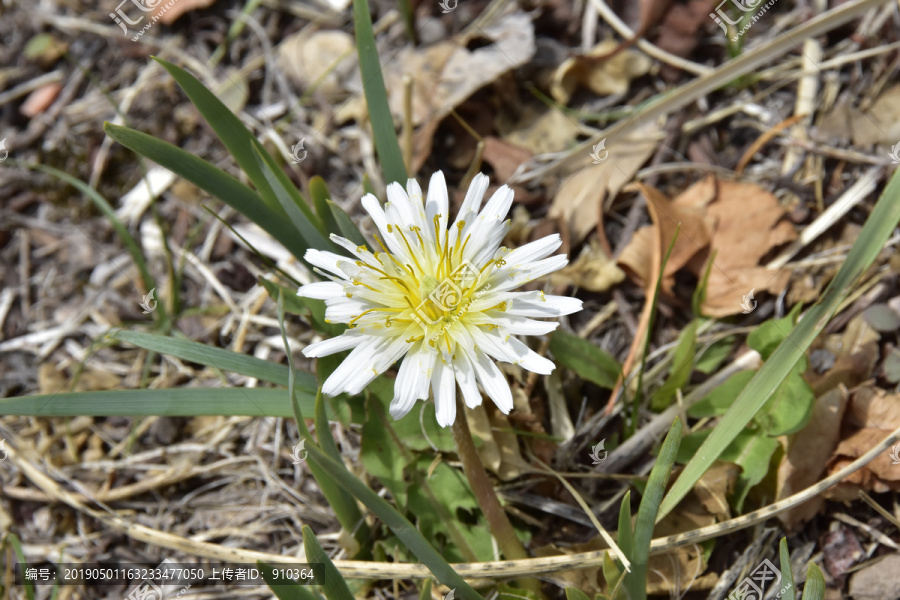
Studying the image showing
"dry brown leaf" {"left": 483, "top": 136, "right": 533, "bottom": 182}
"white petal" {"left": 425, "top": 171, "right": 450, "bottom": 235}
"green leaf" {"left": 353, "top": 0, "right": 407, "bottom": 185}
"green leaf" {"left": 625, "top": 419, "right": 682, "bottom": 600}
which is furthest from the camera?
"dry brown leaf" {"left": 483, "top": 136, "right": 533, "bottom": 182}

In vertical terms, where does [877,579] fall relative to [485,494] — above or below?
below

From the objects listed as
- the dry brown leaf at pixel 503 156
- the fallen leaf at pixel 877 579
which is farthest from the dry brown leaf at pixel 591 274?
the fallen leaf at pixel 877 579

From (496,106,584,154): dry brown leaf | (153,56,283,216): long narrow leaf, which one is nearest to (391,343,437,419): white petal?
(153,56,283,216): long narrow leaf

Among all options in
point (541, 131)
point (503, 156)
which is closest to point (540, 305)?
point (503, 156)

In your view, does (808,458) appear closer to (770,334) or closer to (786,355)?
(770,334)

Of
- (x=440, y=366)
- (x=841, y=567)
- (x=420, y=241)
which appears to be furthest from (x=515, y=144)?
(x=841, y=567)

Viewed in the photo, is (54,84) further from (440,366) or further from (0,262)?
(440,366)

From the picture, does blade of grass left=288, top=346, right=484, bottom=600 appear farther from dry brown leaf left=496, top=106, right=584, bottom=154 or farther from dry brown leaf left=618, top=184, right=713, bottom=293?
dry brown leaf left=496, top=106, right=584, bottom=154
